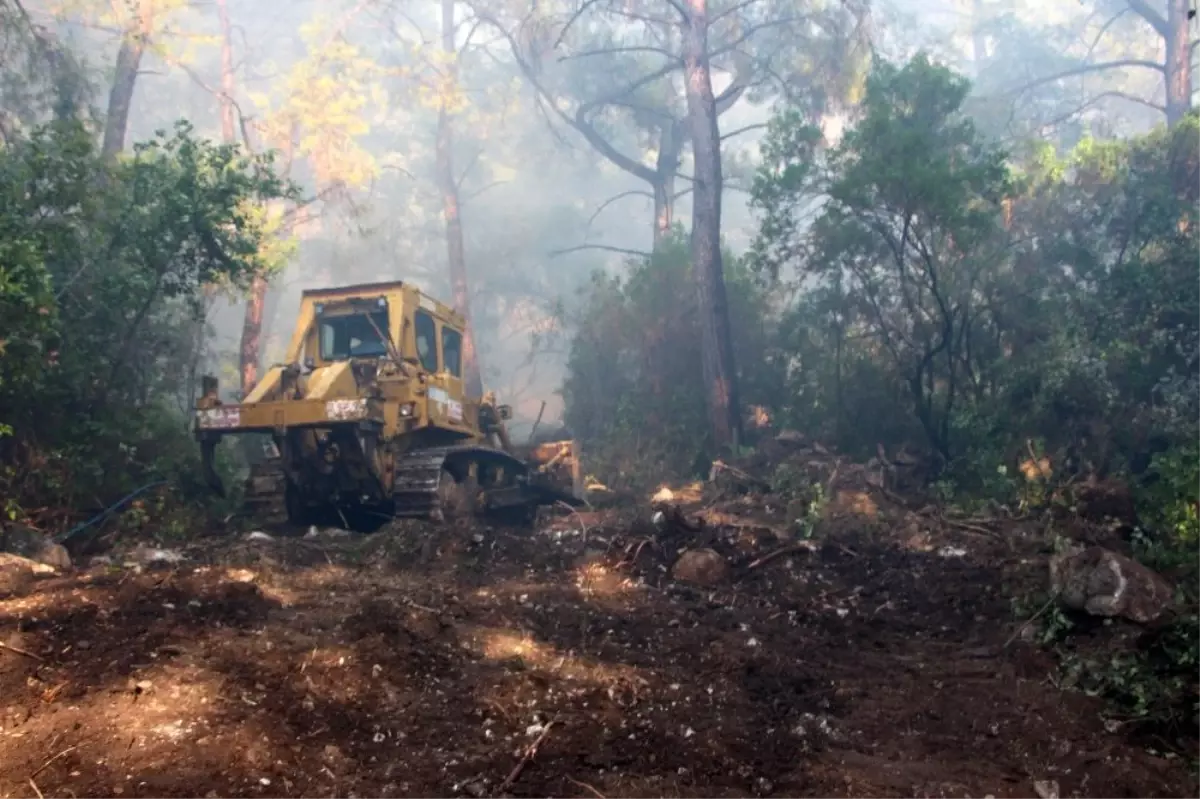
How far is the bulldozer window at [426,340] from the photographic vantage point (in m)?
12.0

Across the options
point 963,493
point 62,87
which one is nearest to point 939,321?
point 963,493

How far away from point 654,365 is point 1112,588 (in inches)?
571

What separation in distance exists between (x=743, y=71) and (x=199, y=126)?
26130 millimetres

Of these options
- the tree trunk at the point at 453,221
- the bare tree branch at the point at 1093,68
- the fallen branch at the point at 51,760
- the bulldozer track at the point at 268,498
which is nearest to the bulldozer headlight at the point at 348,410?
the bulldozer track at the point at 268,498

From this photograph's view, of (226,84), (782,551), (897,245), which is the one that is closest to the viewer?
(782,551)

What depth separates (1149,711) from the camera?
5.02 meters

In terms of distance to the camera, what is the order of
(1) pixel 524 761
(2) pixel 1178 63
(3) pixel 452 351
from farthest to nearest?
(2) pixel 1178 63 → (3) pixel 452 351 → (1) pixel 524 761

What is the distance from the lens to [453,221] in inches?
1145

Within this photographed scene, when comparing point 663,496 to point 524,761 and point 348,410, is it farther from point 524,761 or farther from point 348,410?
point 524,761

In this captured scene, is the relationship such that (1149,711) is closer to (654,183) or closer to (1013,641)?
(1013,641)

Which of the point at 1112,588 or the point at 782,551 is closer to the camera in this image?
the point at 1112,588

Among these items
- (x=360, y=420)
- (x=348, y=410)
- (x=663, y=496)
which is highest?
(x=348, y=410)

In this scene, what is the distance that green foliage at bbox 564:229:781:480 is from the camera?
62.2 feet

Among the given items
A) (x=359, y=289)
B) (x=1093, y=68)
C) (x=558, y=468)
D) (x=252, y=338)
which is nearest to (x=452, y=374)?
(x=359, y=289)
